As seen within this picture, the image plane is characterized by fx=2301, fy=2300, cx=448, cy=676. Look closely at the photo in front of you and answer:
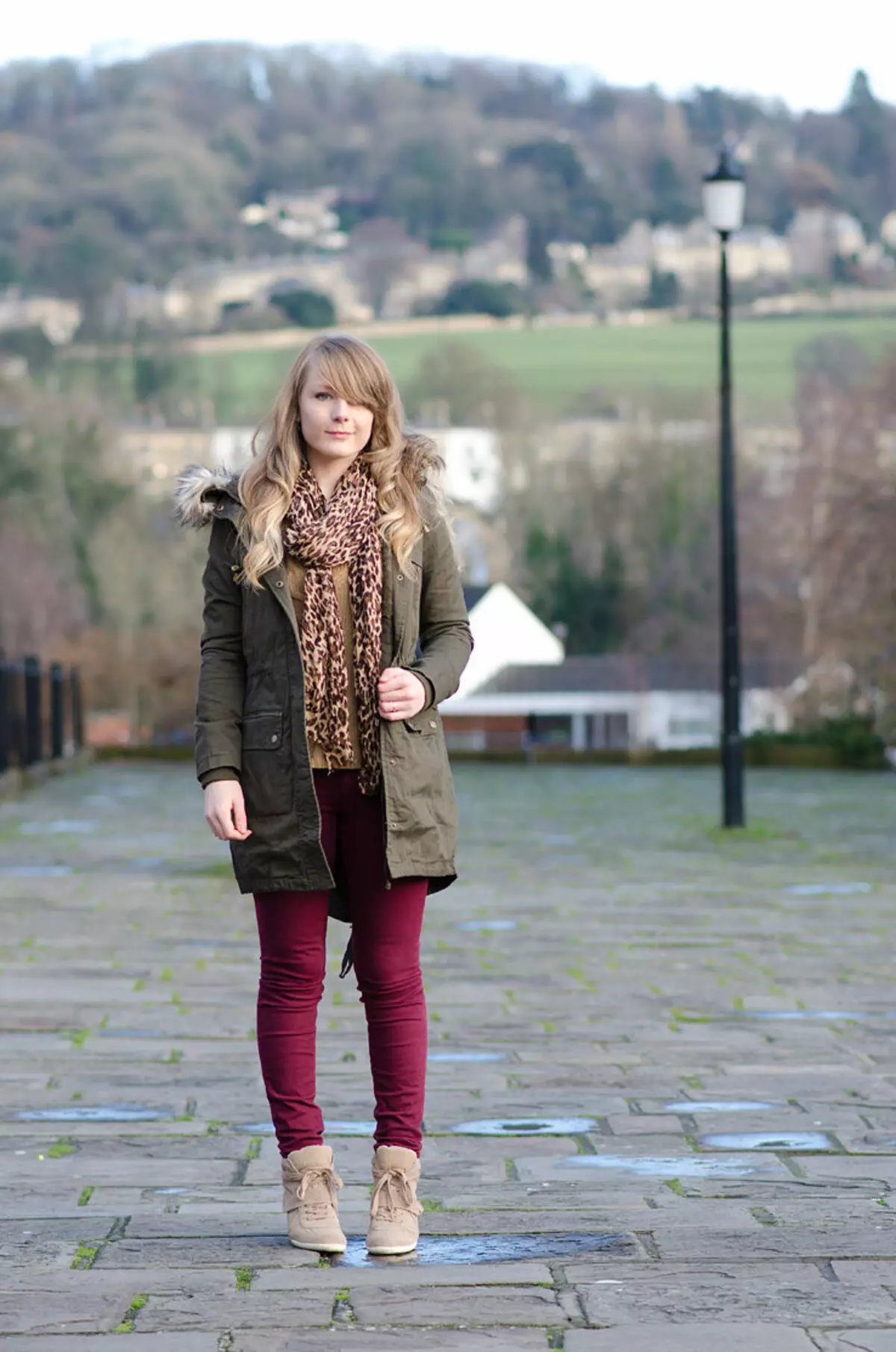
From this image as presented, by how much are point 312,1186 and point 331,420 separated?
142cm

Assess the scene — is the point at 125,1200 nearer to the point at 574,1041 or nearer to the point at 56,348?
the point at 574,1041

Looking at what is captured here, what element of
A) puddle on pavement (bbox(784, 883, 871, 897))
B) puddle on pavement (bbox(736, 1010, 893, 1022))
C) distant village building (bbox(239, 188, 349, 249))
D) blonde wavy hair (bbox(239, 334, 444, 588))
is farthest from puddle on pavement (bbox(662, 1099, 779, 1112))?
distant village building (bbox(239, 188, 349, 249))

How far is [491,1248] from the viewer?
425 cm

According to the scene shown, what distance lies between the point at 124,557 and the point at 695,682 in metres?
22.1

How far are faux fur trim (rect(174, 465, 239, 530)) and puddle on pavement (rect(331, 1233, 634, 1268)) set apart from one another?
139 cm

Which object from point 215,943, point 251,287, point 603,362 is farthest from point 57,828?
point 251,287

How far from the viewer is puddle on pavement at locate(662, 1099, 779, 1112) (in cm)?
586

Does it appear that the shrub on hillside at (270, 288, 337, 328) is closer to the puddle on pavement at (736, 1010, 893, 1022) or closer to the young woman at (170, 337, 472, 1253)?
the puddle on pavement at (736, 1010, 893, 1022)

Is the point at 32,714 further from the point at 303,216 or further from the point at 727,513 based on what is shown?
the point at 303,216

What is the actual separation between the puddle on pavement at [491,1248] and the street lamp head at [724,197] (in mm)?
14108

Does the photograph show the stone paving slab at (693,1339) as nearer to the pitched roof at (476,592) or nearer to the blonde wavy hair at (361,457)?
the blonde wavy hair at (361,457)

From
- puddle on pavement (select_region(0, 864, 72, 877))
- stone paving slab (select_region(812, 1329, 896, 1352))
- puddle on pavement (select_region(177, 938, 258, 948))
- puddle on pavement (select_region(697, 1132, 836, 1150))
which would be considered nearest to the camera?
stone paving slab (select_region(812, 1329, 896, 1352))

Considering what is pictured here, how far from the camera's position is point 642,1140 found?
5.46 m

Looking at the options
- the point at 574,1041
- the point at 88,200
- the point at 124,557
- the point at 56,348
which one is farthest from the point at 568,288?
the point at 574,1041
